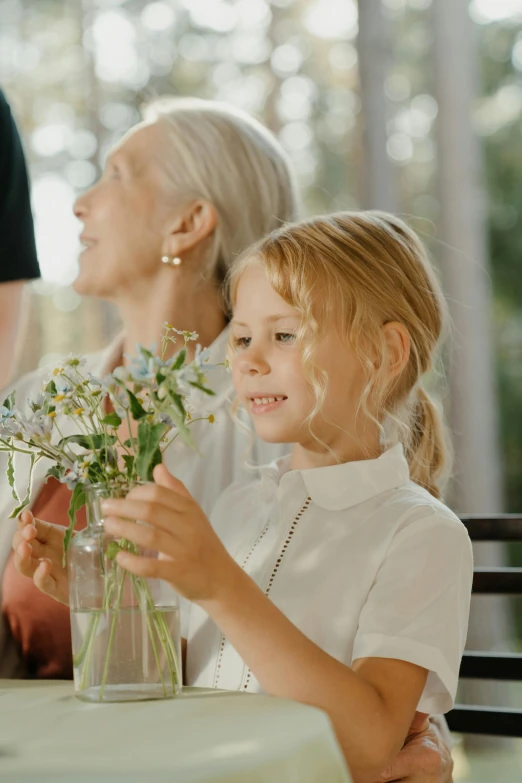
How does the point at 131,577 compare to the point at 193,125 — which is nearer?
the point at 131,577

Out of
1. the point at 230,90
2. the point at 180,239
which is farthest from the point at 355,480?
the point at 230,90

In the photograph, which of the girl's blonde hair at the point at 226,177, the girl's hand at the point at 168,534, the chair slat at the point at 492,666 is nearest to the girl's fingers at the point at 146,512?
the girl's hand at the point at 168,534

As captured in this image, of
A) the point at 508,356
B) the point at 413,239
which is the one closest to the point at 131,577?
the point at 413,239

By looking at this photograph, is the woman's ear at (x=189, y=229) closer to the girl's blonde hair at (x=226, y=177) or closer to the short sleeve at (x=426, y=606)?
the girl's blonde hair at (x=226, y=177)

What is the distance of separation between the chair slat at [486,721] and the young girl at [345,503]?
44cm

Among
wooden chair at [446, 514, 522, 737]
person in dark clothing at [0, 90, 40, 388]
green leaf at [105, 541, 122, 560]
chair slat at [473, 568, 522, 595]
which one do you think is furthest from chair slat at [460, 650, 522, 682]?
person in dark clothing at [0, 90, 40, 388]

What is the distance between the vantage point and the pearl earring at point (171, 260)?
1.94 meters

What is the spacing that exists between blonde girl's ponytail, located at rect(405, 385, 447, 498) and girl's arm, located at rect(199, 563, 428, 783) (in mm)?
541

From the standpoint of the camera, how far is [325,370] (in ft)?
4.59

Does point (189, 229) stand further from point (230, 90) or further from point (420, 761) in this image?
point (230, 90)

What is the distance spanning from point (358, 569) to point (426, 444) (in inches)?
13.7

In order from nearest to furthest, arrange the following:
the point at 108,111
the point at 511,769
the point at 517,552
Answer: the point at 511,769 → the point at 108,111 → the point at 517,552

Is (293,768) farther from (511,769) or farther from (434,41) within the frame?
(434,41)

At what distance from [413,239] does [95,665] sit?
852 millimetres
